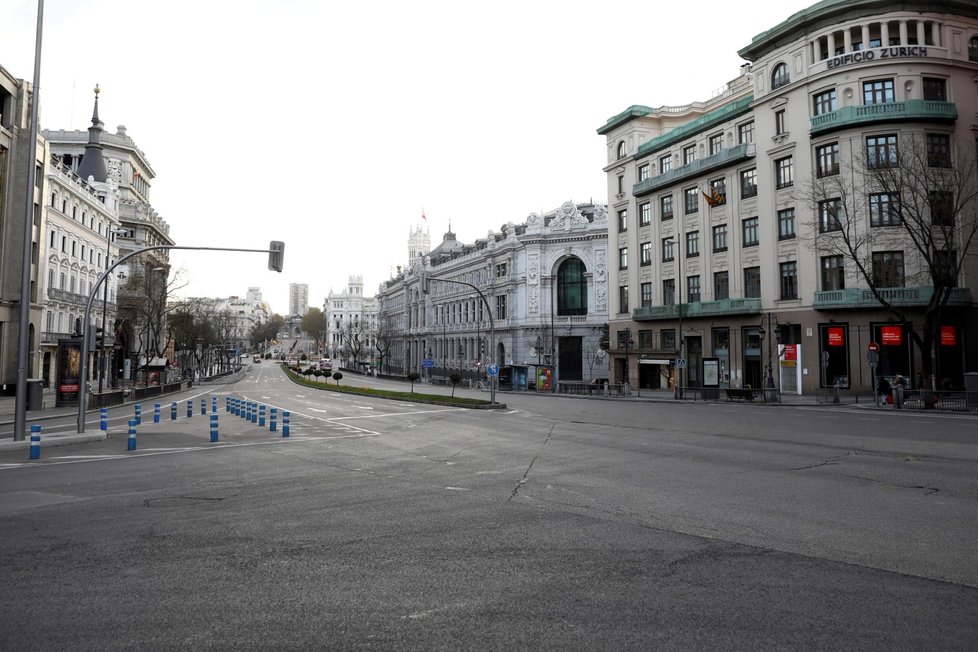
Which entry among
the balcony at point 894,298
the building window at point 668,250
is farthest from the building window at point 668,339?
the balcony at point 894,298

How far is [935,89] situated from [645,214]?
70.2 feet

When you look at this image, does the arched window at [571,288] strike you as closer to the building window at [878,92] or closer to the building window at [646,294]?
the building window at [646,294]

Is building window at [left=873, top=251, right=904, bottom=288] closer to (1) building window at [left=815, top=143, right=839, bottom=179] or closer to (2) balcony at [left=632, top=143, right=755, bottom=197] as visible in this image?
(1) building window at [left=815, top=143, right=839, bottom=179]

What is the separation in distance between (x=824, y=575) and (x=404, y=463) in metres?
8.93

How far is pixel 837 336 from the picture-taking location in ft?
120

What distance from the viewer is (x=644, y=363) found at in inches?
1993

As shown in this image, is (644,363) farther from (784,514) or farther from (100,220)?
(100,220)

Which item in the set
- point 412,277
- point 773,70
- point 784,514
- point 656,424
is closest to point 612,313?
point 773,70

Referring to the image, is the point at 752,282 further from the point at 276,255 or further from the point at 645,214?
the point at 276,255

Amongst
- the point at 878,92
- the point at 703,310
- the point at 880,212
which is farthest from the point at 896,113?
the point at 703,310

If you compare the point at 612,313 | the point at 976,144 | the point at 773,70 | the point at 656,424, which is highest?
the point at 773,70

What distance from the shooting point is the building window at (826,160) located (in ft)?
121

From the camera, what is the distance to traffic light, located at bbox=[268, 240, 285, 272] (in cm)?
2003

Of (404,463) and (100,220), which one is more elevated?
(100,220)
